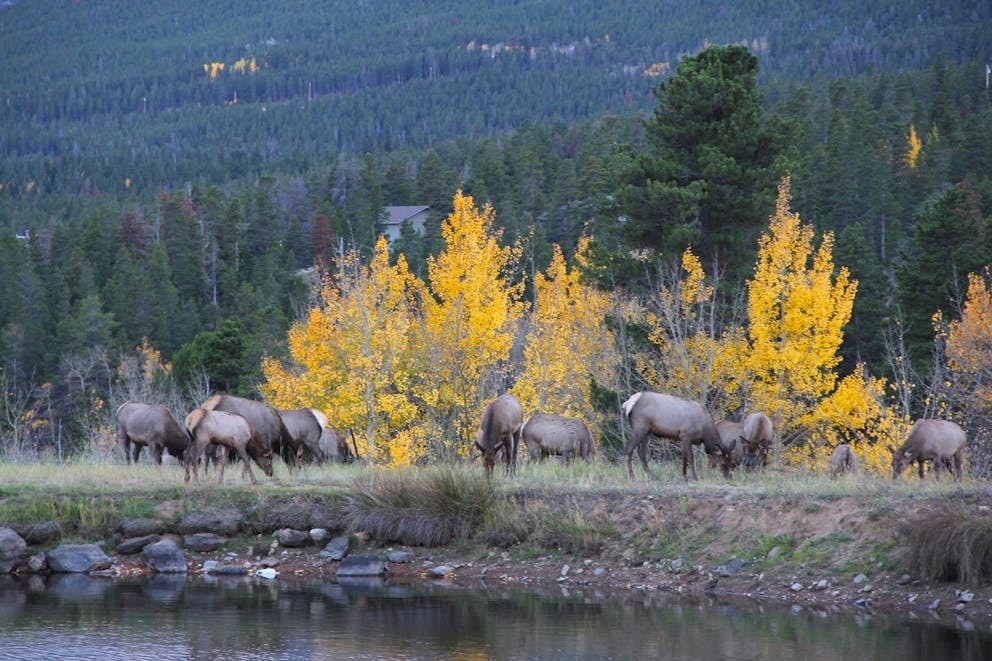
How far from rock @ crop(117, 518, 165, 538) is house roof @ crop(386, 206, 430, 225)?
8211cm

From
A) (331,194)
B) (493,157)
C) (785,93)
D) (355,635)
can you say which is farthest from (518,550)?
(785,93)

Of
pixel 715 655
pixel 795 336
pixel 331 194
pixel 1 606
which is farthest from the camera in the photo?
pixel 331 194

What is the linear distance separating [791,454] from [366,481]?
14079 mm

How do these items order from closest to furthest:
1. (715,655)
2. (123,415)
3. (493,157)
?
1. (715,655)
2. (123,415)
3. (493,157)

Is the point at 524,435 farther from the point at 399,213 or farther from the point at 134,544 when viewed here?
the point at 399,213

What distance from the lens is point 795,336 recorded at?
31.8 m

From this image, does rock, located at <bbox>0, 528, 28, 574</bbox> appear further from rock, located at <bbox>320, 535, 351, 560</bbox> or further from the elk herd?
rock, located at <bbox>320, 535, 351, 560</bbox>

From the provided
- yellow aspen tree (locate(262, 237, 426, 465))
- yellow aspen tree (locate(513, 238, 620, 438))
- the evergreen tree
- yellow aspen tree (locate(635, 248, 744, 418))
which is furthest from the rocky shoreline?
the evergreen tree

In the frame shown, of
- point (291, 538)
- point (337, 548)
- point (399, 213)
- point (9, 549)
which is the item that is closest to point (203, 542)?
point (291, 538)

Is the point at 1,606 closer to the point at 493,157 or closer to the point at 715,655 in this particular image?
the point at 715,655

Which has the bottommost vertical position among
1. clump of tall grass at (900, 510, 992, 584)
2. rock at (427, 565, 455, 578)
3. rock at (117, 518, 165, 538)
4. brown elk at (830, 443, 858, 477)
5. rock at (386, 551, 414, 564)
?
rock at (427, 565, 455, 578)

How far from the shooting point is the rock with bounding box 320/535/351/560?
75.1ft

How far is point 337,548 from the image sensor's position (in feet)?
75.4

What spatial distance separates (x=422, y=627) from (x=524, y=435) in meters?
9.55
